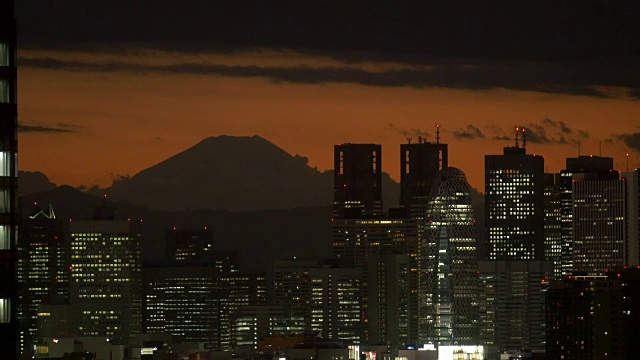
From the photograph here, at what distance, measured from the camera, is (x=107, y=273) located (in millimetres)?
127375

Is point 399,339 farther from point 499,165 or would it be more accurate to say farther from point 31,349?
point 31,349

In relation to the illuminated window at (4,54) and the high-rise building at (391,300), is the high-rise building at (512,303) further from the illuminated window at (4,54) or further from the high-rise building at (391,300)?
the illuminated window at (4,54)

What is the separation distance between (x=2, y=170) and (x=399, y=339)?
3725 inches

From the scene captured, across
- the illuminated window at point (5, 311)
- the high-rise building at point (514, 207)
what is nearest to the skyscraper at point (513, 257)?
the high-rise building at point (514, 207)

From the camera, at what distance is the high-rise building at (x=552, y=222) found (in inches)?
4870

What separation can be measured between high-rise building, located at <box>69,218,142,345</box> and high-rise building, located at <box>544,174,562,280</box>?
2835 centimetres

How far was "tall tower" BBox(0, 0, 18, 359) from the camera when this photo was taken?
21.5 m

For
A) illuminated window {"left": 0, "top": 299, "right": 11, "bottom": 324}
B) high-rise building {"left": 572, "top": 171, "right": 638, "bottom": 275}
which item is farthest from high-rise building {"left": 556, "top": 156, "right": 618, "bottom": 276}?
illuminated window {"left": 0, "top": 299, "right": 11, "bottom": 324}

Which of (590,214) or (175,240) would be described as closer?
(590,214)

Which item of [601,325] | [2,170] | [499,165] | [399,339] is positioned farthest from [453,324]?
[2,170]

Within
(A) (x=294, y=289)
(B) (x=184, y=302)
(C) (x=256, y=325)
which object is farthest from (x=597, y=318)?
→ (A) (x=294, y=289)

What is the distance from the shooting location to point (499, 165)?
13412cm

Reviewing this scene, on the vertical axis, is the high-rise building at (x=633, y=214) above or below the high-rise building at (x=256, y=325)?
above

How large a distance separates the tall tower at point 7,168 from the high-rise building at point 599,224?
87929 millimetres
